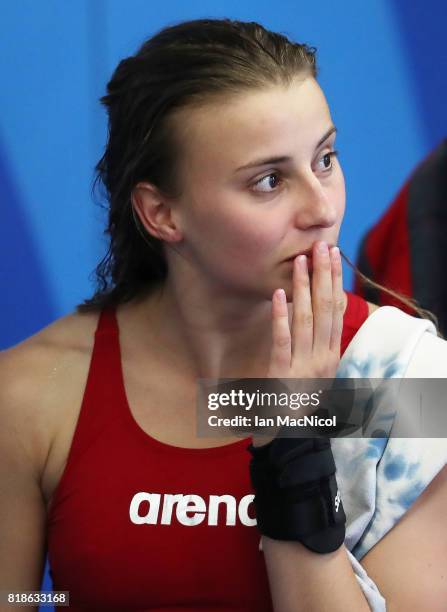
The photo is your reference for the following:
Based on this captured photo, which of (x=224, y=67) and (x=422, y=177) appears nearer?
(x=224, y=67)

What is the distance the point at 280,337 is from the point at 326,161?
229 mm

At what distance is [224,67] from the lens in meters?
1.27

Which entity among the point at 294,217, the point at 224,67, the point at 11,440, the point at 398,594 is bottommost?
the point at 398,594

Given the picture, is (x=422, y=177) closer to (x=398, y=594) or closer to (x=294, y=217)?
(x=294, y=217)

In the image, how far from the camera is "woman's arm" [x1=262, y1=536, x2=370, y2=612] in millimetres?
1204

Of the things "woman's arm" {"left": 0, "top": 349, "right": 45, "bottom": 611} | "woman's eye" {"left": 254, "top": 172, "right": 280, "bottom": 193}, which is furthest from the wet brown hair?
"woman's arm" {"left": 0, "top": 349, "right": 45, "bottom": 611}

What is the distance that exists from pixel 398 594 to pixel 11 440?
54cm

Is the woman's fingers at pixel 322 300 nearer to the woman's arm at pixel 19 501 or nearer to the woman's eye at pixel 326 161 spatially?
the woman's eye at pixel 326 161

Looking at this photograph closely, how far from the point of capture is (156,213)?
4.47 ft

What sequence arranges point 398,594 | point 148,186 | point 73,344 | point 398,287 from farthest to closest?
point 398,287
point 73,344
point 148,186
point 398,594

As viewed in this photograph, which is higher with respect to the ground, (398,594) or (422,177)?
(422,177)

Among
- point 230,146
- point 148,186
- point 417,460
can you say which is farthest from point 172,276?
point 417,460

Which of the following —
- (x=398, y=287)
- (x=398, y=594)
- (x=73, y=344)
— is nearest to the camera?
(x=398, y=594)

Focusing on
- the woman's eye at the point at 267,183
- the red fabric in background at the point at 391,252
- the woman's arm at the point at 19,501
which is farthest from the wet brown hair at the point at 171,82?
the red fabric in background at the point at 391,252
